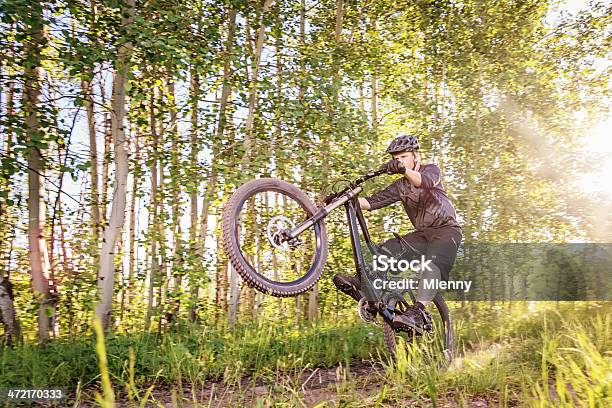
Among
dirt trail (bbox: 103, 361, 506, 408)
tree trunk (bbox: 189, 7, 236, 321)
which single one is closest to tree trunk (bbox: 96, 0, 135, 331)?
tree trunk (bbox: 189, 7, 236, 321)

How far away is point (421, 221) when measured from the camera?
4574 millimetres

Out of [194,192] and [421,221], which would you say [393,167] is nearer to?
[421,221]

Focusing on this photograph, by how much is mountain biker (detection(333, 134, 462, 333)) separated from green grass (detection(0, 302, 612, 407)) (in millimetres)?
493

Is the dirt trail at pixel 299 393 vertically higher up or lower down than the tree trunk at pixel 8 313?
lower down

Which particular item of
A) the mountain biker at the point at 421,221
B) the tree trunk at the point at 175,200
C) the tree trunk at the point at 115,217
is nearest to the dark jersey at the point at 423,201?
the mountain biker at the point at 421,221

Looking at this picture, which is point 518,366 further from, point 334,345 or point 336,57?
point 336,57

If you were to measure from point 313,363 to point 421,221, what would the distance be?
248cm

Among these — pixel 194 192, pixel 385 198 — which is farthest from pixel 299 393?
pixel 194 192

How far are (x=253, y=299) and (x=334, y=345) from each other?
2781mm

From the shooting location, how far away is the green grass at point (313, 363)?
12.5ft

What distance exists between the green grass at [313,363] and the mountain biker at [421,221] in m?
0.49

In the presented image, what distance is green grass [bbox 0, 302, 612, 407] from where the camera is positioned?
380cm

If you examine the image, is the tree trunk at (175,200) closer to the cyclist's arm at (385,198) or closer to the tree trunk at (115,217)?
the tree trunk at (115,217)

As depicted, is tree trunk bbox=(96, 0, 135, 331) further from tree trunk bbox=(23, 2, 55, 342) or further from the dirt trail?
the dirt trail
